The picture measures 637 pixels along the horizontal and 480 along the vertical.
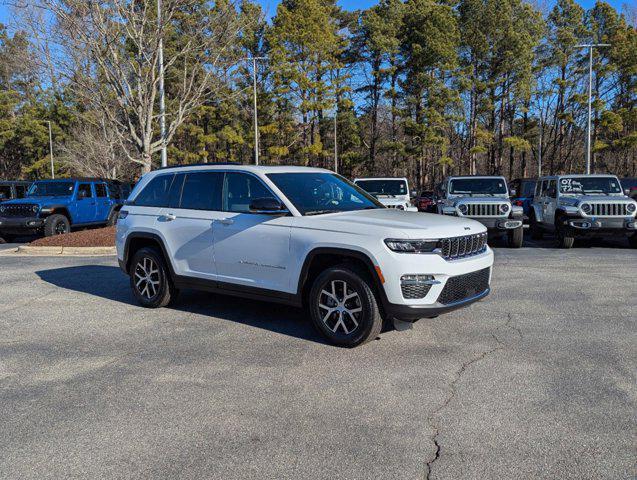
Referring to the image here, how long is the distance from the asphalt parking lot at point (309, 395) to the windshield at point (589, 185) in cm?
719

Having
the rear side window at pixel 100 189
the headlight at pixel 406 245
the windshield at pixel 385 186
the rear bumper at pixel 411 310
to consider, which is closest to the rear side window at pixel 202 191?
the headlight at pixel 406 245

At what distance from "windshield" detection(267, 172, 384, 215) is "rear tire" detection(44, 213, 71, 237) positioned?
12008mm

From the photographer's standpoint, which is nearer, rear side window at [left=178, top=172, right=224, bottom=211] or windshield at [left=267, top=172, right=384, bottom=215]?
windshield at [left=267, top=172, right=384, bottom=215]

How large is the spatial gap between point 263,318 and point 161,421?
286 cm

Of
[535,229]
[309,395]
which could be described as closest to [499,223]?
[535,229]

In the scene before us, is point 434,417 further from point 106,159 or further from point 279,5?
point 279,5

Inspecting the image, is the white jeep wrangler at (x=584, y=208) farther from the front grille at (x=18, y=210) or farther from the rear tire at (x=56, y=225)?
the front grille at (x=18, y=210)

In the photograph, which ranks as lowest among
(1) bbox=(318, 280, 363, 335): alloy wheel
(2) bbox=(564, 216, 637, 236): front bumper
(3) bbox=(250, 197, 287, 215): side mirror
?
(1) bbox=(318, 280, 363, 335): alloy wheel

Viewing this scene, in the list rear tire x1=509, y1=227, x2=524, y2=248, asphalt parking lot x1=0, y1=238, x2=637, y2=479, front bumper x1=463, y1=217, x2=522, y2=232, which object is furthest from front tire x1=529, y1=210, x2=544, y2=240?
asphalt parking lot x1=0, y1=238, x2=637, y2=479

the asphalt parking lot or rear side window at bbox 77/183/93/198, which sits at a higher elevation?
rear side window at bbox 77/183/93/198

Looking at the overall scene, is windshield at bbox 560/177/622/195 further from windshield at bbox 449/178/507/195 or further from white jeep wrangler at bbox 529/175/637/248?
windshield at bbox 449/178/507/195

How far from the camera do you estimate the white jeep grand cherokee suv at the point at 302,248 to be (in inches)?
199

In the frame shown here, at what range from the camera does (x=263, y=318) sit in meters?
6.61

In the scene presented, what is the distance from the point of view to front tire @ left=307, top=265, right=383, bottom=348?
5.15 m
